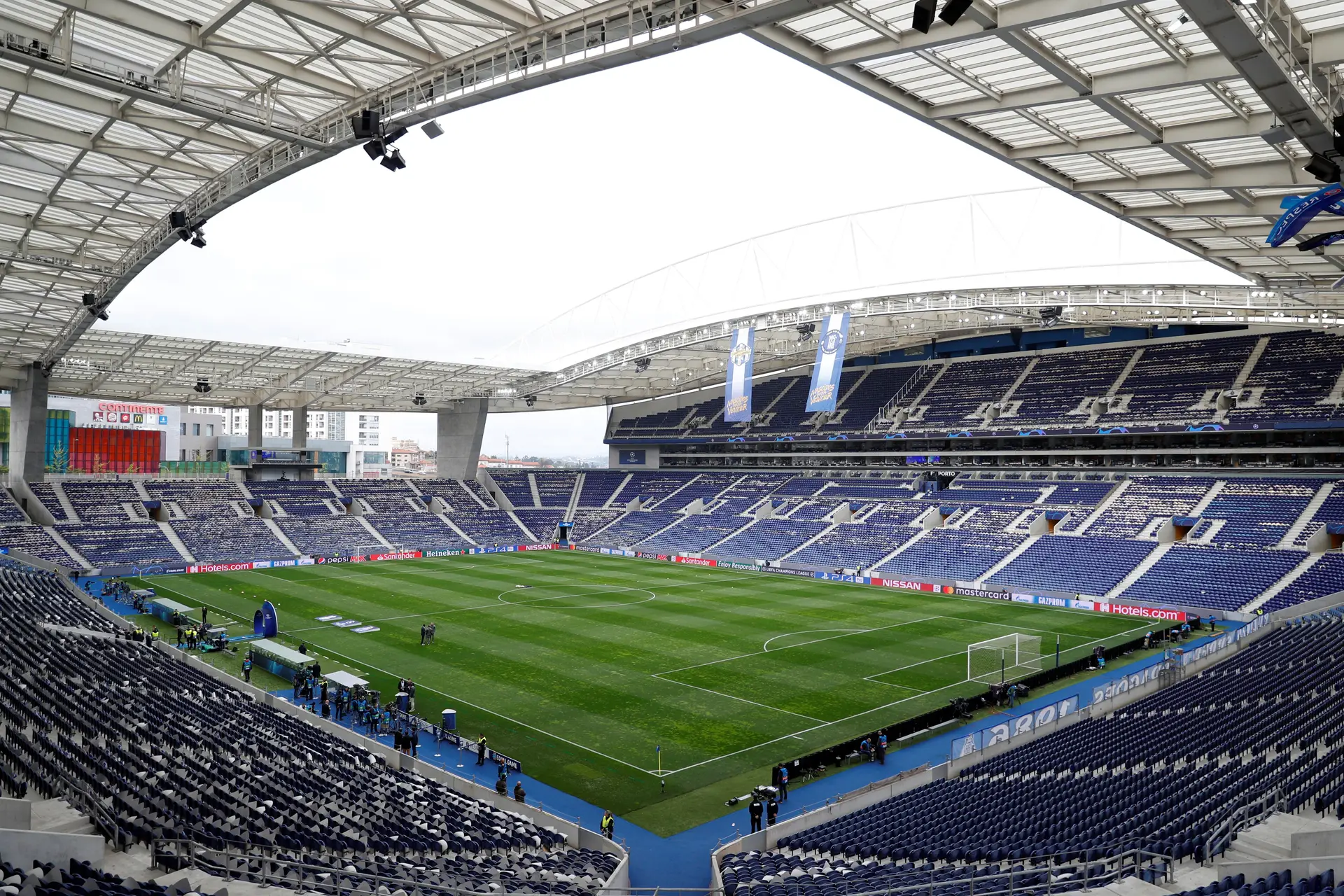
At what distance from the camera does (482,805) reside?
1709 centimetres

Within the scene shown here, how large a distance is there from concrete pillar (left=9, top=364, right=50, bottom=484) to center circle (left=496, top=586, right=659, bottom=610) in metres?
29.3

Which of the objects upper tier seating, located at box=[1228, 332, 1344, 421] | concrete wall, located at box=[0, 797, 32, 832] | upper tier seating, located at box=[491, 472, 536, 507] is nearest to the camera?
concrete wall, located at box=[0, 797, 32, 832]

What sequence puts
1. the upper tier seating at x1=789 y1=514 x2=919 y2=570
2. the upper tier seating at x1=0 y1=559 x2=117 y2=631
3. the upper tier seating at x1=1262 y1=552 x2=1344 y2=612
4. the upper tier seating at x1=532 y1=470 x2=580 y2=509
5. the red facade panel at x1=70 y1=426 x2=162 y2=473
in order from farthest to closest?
the red facade panel at x1=70 y1=426 x2=162 y2=473
the upper tier seating at x1=532 y1=470 x2=580 y2=509
the upper tier seating at x1=789 y1=514 x2=919 y2=570
the upper tier seating at x1=1262 y1=552 x2=1344 y2=612
the upper tier seating at x1=0 y1=559 x2=117 y2=631

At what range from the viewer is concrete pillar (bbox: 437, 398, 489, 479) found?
73312 mm

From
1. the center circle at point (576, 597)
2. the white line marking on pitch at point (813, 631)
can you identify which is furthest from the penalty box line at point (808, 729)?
the center circle at point (576, 597)

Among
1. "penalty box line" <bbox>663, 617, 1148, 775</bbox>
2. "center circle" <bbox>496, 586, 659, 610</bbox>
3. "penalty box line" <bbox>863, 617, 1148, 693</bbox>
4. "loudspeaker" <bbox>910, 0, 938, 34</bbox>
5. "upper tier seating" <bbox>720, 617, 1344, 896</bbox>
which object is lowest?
"penalty box line" <bbox>663, 617, 1148, 775</bbox>

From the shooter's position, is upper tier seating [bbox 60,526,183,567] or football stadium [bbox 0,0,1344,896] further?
upper tier seating [bbox 60,526,183,567]

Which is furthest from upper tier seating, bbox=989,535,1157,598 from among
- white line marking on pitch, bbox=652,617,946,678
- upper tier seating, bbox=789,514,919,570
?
Result: white line marking on pitch, bbox=652,617,946,678

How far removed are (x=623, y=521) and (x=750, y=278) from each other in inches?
1216

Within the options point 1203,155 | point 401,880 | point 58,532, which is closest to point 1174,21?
point 1203,155

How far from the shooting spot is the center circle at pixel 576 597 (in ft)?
141

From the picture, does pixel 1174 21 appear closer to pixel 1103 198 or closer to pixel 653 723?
pixel 1103 198

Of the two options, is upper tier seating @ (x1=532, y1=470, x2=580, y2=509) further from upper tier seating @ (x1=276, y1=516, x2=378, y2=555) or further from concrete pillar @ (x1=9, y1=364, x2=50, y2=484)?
concrete pillar @ (x1=9, y1=364, x2=50, y2=484)

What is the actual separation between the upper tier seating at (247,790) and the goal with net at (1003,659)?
17.9 meters
